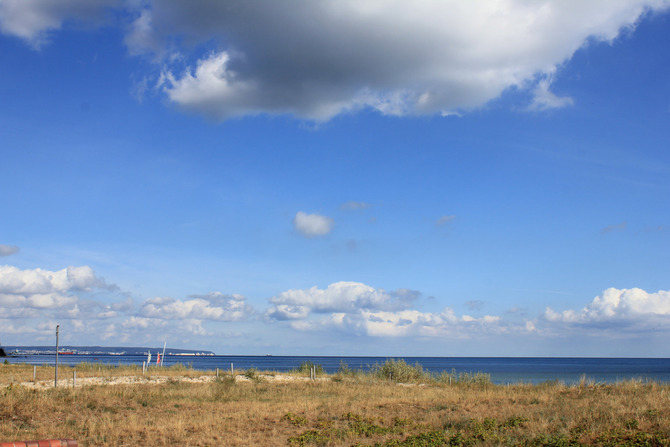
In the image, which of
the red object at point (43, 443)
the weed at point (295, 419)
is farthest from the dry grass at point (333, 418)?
the red object at point (43, 443)

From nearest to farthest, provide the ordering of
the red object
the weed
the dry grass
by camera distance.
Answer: the red object → the dry grass → the weed

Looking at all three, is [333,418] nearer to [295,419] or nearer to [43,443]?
[295,419]

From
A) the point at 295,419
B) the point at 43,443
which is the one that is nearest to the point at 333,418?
the point at 295,419

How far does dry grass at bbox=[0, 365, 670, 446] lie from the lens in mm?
14461

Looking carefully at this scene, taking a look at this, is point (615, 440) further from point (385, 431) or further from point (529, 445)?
point (385, 431)

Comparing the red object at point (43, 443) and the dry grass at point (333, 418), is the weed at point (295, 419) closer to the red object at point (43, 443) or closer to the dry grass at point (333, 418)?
the dry grass at point (333, 418)

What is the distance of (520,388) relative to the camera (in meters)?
31.7

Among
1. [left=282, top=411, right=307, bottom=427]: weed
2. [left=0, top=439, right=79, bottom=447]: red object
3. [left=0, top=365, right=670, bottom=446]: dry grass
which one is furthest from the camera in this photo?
[left=282, top=411, right=307, bottom=427]: weed

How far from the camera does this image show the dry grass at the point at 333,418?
14461 mm

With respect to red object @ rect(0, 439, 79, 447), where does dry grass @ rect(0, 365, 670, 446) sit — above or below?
below

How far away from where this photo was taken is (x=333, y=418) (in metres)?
19.2

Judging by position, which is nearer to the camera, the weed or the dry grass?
the dry grass

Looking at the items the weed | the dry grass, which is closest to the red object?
the dry grass

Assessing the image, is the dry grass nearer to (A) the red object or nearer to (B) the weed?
(B) the weed
